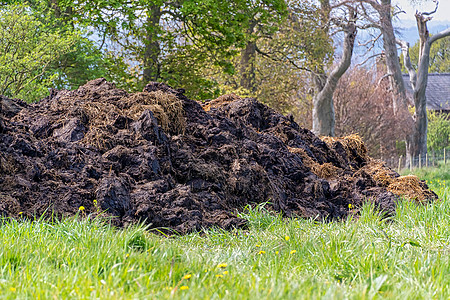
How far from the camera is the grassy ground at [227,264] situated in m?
2.35

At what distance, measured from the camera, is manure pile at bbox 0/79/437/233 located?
438 centimetres

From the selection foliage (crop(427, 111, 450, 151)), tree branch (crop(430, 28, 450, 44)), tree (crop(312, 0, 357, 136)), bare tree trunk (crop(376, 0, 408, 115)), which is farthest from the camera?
foliage (crop(427, 111, 450, 151))

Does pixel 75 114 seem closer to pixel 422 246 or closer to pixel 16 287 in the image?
pixel 16 287

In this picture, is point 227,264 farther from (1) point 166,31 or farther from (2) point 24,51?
(1) point 166,31

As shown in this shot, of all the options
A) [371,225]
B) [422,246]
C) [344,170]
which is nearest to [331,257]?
[422,246]

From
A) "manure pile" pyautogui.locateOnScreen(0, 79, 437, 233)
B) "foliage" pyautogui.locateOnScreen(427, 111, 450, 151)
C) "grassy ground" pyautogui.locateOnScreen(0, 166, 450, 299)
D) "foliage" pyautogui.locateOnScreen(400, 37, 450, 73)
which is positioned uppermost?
"foliage" pyautogui.locateOnScreen(400, 37, 450, 73)

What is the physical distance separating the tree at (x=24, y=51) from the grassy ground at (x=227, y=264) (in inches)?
300

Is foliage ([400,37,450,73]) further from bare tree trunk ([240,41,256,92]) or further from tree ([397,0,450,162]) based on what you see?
bare tree trunk ([240,41,256,92])

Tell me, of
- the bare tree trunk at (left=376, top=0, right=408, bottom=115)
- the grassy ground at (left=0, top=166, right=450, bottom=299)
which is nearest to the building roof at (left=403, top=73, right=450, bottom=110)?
the bare tree trunk at (left=376, top=0, right=408, bottom=115)

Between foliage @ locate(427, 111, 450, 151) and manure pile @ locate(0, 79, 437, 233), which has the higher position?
foliage @ locate(427, 111, 450, 151)

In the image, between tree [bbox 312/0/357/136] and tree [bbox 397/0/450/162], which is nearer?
tree [bbox 312/0/357/136]

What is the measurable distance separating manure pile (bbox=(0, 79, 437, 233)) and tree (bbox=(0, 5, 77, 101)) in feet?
15.8

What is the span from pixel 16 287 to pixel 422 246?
2.92m

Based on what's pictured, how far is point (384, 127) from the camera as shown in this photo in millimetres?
20859
